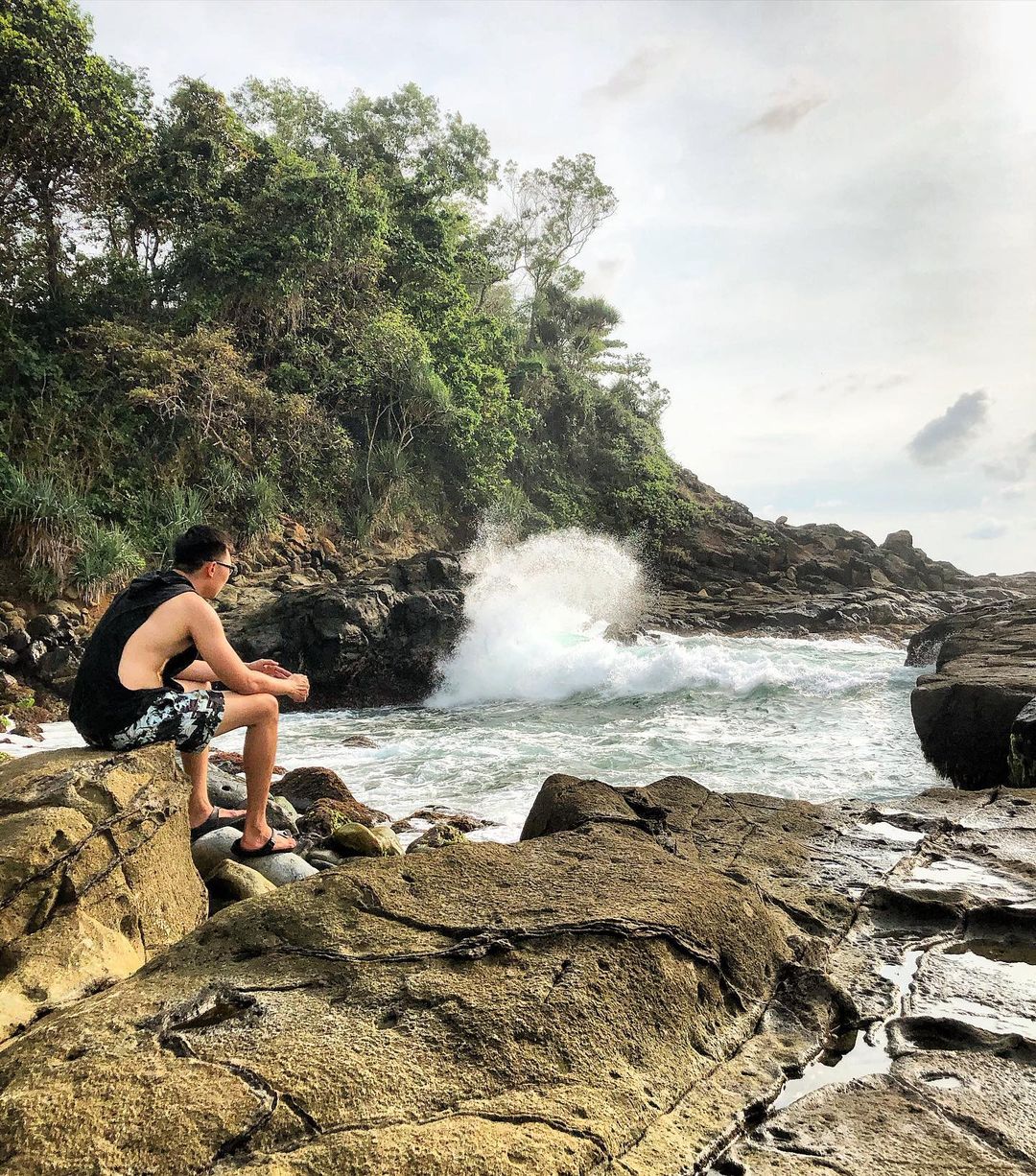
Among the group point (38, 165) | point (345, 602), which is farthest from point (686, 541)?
point (38, 165)

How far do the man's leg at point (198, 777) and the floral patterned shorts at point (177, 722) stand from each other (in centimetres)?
25

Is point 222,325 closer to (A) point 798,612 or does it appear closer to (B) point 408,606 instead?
(B) point 408,606

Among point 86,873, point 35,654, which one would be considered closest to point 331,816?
point 86,873

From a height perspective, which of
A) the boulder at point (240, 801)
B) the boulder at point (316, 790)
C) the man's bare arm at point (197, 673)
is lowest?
the boulder at point (316, 790)

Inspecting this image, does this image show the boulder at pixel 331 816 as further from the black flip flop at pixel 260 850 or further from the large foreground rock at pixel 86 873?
the large foreground rock at pixel 86 873

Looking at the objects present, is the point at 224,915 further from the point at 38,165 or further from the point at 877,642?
the point at 877,642

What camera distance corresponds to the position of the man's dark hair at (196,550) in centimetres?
356

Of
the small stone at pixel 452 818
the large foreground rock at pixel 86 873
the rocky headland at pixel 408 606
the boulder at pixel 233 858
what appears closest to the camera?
the large foreground rock at pixel 86 873

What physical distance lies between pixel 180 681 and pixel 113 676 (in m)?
0.61

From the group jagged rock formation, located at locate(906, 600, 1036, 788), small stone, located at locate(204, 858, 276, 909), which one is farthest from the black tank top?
jagged rock formation, located at locate(906, 600, 1036, 788)

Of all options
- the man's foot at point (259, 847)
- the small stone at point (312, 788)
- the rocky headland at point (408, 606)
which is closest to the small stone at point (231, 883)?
the man's foot at point (259, 847)

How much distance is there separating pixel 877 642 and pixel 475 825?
60.8 feet

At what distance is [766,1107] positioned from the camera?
1991mm

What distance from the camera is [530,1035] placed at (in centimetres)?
188
